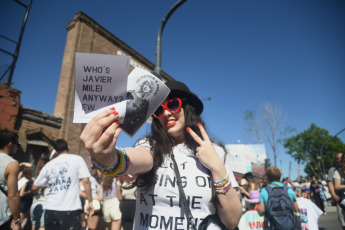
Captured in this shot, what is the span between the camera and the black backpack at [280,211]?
140 inches

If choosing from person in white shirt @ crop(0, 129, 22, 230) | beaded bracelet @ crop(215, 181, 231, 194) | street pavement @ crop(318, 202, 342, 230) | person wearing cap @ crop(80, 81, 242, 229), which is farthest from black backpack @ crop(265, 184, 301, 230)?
street pavement @ crop(318, 202, 342, 230)

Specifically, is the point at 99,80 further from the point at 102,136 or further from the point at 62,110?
the point at 62,110

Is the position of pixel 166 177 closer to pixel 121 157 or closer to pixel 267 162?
A: pixel 121 157

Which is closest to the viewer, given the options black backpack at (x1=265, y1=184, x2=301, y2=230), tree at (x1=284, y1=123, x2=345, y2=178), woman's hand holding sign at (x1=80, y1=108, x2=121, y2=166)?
woman's hand holding sign at (x1=80, y1=108, x2=121, y2=166)

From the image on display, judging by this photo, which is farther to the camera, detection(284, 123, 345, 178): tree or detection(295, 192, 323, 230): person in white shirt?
detection(284, 123, 345, 178): tree

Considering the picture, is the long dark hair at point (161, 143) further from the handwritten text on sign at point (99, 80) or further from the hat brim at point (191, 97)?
the handwritten text on sign at point (99, 80)

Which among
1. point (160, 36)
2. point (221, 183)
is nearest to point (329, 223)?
point (160, 36)

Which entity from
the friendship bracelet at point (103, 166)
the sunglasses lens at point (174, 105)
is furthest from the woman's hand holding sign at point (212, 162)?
the friendship bracelet at point (103, 166)

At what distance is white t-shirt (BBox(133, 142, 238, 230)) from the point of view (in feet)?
4.45

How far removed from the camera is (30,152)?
356 inches

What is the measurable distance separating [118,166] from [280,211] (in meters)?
3.61

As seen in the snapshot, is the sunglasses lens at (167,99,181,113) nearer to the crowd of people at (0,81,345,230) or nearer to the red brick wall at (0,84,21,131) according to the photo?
the crowd of people at (0,81,345,230)

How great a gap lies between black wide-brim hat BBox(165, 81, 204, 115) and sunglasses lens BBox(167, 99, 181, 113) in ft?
0.26

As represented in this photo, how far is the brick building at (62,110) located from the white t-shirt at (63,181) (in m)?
5.80
